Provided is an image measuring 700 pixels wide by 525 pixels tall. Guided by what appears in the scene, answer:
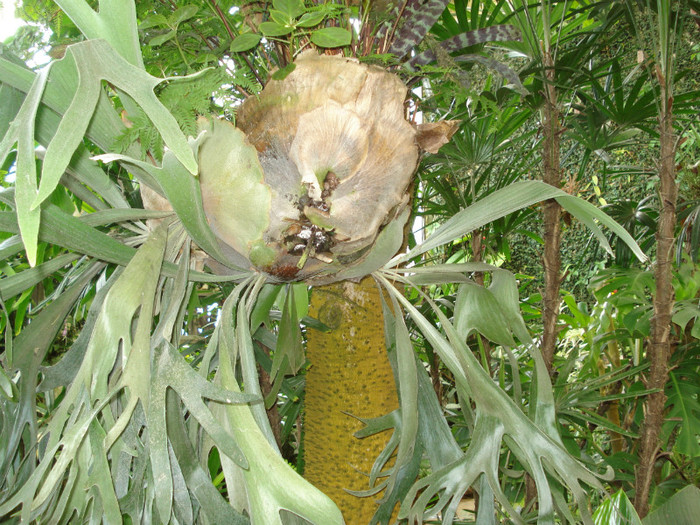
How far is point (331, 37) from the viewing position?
1.79 ft

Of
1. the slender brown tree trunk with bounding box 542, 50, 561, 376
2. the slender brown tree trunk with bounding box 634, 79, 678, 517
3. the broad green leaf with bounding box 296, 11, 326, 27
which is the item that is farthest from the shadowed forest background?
the slender brown tree trunk with bounding box 542, 50, 561, 376

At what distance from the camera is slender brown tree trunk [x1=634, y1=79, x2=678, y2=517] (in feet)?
3.55

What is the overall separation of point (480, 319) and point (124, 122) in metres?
0.52

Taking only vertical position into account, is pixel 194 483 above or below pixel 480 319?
below

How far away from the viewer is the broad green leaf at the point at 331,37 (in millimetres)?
544

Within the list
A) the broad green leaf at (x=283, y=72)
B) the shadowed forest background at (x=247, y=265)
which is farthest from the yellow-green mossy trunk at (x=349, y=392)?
the broad green leaf at (x=283, y=72)

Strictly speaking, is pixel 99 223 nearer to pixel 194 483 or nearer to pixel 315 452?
pixel 194 483

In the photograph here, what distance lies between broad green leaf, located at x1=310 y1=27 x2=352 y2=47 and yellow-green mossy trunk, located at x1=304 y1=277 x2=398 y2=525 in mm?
318

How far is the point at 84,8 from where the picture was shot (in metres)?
0.48

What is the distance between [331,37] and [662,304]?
91 centimetres

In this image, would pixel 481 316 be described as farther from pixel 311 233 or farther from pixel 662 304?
pixel 662 304

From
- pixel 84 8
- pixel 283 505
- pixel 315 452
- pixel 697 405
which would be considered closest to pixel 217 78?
pixel 84 8

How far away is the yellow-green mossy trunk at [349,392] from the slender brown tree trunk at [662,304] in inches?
26.7

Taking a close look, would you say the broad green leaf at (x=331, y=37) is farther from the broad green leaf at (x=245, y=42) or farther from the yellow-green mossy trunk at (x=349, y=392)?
the yellow-green mossy trunk at (x=349, y=392)
